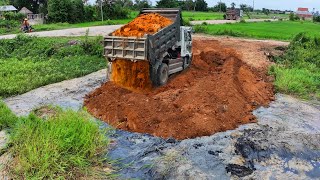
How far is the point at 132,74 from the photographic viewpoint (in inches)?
526

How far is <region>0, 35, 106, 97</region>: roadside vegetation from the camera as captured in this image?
49.2 feet

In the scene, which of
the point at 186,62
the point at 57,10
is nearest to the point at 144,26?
the point at 186,62

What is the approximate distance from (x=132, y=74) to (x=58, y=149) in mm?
6157

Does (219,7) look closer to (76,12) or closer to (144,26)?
(76,12)

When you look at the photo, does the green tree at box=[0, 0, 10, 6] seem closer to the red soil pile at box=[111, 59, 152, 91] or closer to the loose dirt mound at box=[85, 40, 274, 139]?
the red soil pile at box=[111, 59, 152, 91]

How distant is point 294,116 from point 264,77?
4882 mm

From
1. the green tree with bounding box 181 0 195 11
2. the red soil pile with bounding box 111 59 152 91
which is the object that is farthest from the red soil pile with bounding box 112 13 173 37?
the green tree with bounding box 181 0 195 11

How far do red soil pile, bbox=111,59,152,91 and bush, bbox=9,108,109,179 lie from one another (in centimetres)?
462

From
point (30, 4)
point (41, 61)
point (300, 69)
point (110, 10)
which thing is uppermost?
point (30, 4)

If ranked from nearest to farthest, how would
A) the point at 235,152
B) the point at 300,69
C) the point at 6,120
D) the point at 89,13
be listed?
1. the point at 235,152
2. the point at 6,120
3. the point at 300,69
4. the point at 89,13

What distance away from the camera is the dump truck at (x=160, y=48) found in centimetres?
1219

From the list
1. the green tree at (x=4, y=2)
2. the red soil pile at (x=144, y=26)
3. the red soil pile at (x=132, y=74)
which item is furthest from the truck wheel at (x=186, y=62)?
the green tree at (x=4, y=2)

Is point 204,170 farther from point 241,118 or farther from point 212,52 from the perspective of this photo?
point 212,52

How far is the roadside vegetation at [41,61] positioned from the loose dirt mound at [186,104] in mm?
3229
